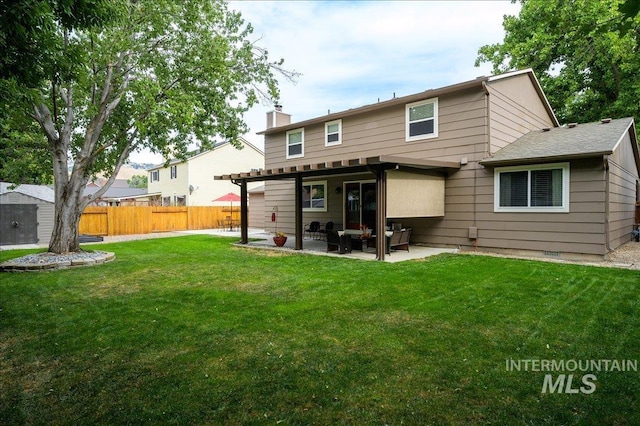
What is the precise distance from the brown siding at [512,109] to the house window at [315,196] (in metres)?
6.29

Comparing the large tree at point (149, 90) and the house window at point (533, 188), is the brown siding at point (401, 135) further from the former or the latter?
the large tree at point (149, 90)

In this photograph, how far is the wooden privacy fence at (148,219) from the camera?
1698 cm

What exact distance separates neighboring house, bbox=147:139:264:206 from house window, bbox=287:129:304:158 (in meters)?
11.9

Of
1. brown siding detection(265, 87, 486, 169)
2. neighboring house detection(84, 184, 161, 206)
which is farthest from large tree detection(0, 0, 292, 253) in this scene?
neighboring house detection(84, 184, 161, 206)

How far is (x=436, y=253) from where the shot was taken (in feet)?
31.4

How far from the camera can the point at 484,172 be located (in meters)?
9.76

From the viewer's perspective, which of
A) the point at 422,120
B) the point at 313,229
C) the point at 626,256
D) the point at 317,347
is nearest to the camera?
the point at 317,347

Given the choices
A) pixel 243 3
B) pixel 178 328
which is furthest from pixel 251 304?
pixel 243 3

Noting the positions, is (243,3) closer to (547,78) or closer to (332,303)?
(332,303)

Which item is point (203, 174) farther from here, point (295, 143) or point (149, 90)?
point (149, 90)

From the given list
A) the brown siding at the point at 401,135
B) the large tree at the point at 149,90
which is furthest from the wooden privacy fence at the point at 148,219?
the brown siding at the point at 401,135

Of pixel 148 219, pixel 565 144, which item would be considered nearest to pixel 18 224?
pixel 148 219

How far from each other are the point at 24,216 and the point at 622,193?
808 inches

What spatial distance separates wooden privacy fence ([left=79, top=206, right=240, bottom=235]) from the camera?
16984 millimetres
